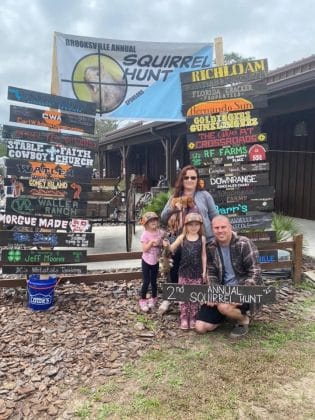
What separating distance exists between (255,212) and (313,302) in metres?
1.25

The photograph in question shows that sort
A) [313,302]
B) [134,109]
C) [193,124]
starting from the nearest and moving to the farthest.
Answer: [313,302], [193,124], [134,109]

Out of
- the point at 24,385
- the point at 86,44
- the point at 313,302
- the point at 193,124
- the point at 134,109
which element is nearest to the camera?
the point at 24,385

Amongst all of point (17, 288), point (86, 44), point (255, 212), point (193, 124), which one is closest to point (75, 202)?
point (17, 288)

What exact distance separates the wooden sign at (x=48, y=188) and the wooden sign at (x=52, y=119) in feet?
2.11

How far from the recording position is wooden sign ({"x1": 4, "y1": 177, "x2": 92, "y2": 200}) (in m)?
4.59

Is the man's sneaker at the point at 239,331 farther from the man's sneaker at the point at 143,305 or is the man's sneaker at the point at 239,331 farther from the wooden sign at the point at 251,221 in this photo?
the wooden sign at the point at 251,221

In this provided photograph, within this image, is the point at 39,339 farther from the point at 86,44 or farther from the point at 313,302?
the point at 86,44

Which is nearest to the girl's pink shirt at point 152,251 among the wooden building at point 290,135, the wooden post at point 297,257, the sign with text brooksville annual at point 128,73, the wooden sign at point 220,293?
the wooden sign at point 220,293

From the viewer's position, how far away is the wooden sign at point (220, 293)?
3420 millimetres

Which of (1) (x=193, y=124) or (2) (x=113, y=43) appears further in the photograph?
(2) (x=113, y=43)

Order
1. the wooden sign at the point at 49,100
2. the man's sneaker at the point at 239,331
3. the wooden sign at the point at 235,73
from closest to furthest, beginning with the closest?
the man's sneaker at the point at 239,331, the wooden sign at the point at 49,100, the wooden sign at the point at 235,73

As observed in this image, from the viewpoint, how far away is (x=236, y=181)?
16.0 feet

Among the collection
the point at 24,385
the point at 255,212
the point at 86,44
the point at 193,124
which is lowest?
the point at 24,385

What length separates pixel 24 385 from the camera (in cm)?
288
